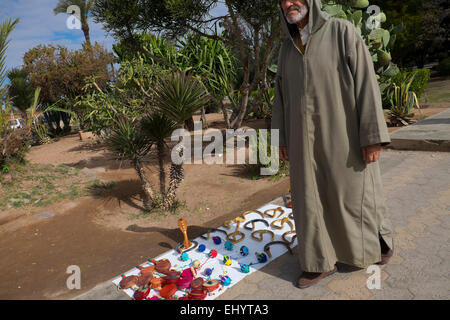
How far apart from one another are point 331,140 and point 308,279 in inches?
37.0

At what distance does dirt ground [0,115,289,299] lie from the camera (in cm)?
303

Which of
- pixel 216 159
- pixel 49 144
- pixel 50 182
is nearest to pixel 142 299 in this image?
pixel 50 182

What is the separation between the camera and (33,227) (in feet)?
14.1

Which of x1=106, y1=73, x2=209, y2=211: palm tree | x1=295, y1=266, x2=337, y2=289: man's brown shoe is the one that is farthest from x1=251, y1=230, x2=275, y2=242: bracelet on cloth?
x1=106, y1=73, x2=209, y2=211: palm tree

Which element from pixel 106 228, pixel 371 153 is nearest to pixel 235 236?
pixel 371 153

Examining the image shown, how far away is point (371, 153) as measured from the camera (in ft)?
6.23

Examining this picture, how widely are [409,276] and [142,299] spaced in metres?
1.79

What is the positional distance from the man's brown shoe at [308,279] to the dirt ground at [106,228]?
1.69 m

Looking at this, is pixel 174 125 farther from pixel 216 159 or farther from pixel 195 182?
pixel 216 159

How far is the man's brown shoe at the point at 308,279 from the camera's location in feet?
6.85

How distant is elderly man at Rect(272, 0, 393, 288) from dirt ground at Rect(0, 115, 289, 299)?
6.16ft

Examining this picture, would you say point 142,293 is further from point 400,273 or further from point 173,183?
point 173,183

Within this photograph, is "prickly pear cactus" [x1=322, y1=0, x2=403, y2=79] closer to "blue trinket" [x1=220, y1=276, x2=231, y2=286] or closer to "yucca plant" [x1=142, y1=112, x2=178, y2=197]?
"yucca plant" [x1=142, y1=112, x2=178, y2=197]

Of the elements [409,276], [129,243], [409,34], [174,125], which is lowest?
[129,243]
